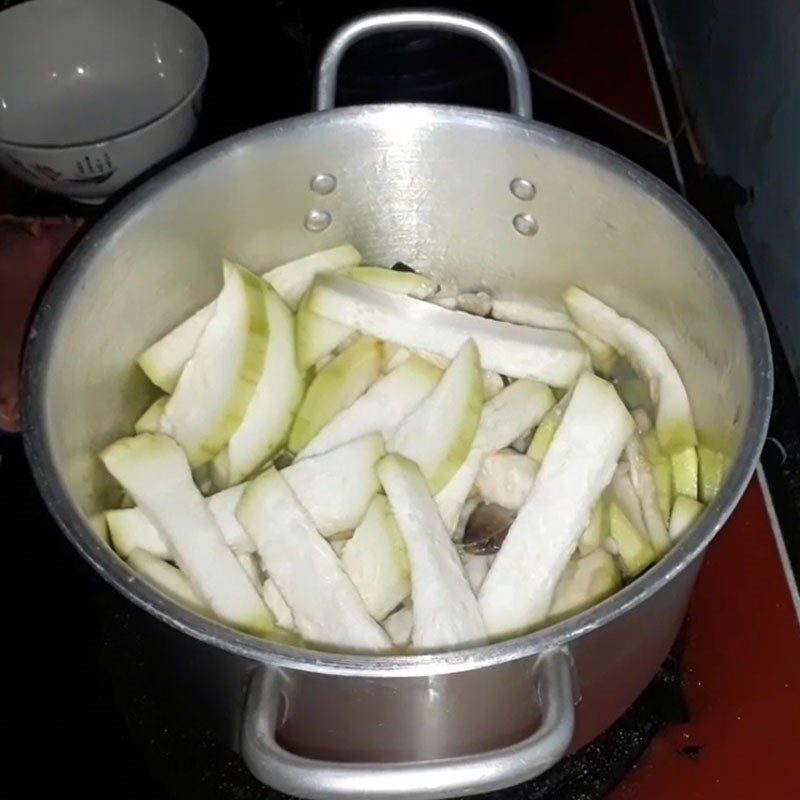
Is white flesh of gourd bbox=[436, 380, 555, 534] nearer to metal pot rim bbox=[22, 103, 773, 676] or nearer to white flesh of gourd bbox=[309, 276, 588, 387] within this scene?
white flesh of gourd bbox=[309, 276, 588, 387]

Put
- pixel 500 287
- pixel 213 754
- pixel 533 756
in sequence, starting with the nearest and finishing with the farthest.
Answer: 1. pixel 533 756
2. pixel 213 754
3. pixel 500 287

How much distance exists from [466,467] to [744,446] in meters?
0.19

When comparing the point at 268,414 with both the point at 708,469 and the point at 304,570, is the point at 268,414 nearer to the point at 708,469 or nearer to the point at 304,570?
the point at 304,570

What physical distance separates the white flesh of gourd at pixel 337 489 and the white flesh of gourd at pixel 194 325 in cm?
13

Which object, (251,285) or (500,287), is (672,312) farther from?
(251,285)

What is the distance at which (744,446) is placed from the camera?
479 millimetres

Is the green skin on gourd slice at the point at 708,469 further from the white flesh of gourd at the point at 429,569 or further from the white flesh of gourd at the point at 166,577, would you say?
the white flesh of gourd at the point at 166,577

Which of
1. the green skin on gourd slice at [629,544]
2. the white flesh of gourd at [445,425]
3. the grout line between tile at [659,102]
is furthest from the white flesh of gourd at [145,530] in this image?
the grout line between tile at [659,102]

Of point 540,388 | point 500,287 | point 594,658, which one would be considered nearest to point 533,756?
point 594,658

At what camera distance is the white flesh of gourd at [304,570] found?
1.74ft

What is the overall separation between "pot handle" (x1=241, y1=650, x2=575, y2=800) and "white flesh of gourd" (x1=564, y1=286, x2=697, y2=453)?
9.4 inches

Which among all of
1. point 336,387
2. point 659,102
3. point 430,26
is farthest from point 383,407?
point 659,102

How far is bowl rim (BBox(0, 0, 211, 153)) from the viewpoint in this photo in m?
0.75

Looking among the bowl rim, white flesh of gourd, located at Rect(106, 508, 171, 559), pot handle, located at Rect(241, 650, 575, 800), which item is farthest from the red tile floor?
the bowl rim
